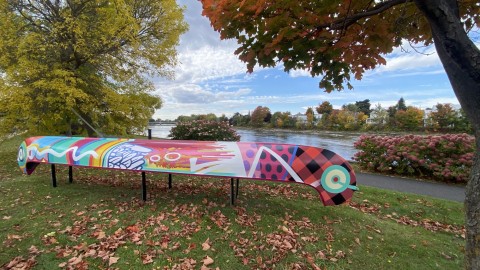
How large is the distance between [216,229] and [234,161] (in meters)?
1.15

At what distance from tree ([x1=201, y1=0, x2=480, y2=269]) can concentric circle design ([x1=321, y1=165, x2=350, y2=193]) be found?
4.31 ft

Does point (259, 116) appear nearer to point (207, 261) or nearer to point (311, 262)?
point (311, 262)

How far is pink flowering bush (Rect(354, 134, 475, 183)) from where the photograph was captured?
816 centimetres

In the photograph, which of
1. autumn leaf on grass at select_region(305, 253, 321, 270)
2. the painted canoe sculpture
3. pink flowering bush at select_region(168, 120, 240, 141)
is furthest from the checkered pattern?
pink flowering bush at select_region(168, 120, 240, 141)

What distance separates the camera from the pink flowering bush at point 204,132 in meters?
12.2

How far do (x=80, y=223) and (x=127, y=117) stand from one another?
7.18 meters

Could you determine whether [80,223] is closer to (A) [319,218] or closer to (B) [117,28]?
(A) [319,218]

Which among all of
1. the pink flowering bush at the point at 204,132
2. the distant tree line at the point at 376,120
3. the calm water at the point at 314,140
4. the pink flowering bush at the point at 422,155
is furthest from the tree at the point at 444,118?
the pink flowering bush at the point at 204,132

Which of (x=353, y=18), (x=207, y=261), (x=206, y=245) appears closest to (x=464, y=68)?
(x=353, y=18)

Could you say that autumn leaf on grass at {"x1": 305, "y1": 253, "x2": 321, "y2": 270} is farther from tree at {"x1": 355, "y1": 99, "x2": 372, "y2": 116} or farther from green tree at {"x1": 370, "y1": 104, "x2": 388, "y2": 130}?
tree at {"x1": 355, "y1": 99, "x2": 372, "y2": 116}

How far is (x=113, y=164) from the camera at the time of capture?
16.8ft

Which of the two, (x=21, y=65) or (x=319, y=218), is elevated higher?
(x=21, y=65)

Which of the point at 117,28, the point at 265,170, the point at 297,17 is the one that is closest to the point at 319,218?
the point at 265,170

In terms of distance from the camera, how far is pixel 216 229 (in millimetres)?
4074
